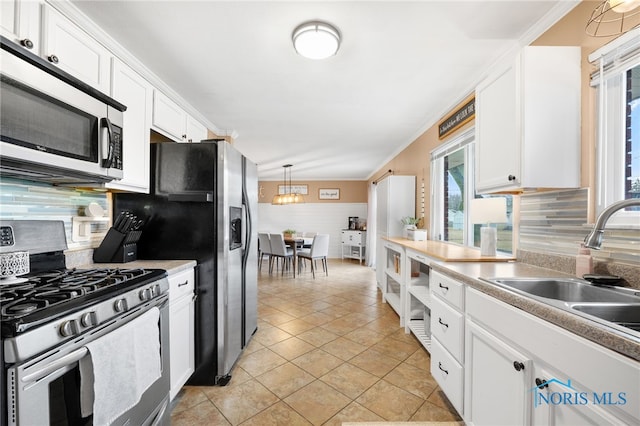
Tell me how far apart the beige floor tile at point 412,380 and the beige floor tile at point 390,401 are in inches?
2.2

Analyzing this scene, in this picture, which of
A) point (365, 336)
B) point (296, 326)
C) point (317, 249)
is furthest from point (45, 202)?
point (317, 249)

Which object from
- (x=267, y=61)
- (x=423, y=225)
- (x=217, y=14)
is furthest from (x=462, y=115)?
(x=217, y=14)

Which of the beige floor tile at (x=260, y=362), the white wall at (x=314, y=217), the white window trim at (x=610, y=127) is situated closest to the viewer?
the white window trim at (x=610, y=127)

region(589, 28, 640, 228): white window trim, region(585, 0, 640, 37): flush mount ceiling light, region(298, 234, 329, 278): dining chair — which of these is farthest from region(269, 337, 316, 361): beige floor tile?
region(298, 234, 329, 278): dining chair

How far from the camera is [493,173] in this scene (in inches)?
68.9

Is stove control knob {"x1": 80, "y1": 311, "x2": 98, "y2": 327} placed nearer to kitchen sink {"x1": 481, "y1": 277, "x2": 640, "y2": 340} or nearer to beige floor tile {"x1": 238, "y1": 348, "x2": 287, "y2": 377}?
beige floor tile {"x1": 238, "y1": 348, "x2": 287, "y2": 377}

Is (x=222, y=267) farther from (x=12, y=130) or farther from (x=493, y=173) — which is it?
(x=493, y=173)

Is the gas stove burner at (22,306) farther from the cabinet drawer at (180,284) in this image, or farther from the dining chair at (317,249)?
the dining chair at (317,249)

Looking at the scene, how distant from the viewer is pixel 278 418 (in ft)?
5.46

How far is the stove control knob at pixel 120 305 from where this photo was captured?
1138mm

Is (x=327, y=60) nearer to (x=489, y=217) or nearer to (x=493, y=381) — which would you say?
(x=489, y=217)

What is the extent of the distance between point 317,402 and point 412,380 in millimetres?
744

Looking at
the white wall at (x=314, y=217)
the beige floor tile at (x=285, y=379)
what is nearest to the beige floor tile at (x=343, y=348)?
the beige floor tile at (x=285, y=379)

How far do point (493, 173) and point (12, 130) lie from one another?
239 cm
